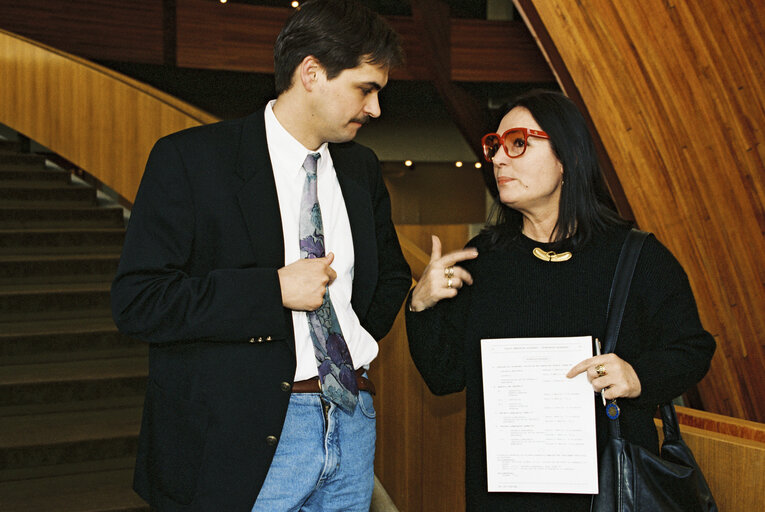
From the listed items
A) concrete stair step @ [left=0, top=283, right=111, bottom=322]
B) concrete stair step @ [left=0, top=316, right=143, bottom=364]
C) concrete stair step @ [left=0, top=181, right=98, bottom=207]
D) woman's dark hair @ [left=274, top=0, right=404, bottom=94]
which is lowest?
concrete stair step @ [left=0, top=316, right=143, bottom=364]

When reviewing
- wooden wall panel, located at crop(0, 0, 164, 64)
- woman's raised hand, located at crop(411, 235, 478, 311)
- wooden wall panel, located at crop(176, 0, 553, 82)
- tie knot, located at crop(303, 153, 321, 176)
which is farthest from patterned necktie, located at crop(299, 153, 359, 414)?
wooden wall panel, located at crop(0, 0, 164, 64)

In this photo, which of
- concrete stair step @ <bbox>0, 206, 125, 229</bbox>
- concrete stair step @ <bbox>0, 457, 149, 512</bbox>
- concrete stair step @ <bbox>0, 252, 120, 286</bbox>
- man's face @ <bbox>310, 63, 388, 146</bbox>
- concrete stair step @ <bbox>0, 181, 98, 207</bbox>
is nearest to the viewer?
man's face @ <bbox>310, 63, 388, 146</bbox>

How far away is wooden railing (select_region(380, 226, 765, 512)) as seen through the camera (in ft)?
6.37

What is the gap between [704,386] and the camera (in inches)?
180

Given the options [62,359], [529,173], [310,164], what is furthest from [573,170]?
[62,359]

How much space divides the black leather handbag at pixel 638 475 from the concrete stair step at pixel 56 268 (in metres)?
4.49

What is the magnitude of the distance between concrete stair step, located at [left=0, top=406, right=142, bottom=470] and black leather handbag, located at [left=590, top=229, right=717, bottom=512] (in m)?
2.86

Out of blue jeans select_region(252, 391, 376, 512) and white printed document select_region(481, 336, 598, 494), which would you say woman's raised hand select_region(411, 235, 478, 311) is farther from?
blue jeans select_region(252, 391, 376, 512)

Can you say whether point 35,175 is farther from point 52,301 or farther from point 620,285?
point 620,285

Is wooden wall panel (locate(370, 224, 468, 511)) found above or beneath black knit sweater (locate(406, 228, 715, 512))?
beneath

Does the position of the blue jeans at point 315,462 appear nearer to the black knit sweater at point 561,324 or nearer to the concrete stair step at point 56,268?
the black knit sweater at point 561,324

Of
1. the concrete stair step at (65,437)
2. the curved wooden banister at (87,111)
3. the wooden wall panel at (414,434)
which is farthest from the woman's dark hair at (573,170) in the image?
the curved wooden banister at (87,111)

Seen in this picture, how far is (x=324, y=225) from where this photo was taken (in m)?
1.64

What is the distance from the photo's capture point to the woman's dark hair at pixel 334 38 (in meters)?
1.56
